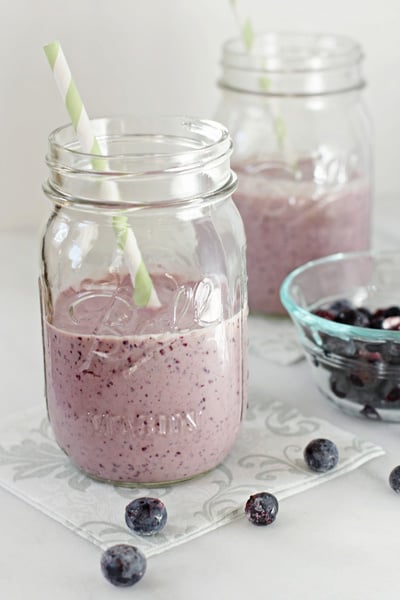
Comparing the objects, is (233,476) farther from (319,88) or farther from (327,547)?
(319,88)

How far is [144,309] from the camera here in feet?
3.52

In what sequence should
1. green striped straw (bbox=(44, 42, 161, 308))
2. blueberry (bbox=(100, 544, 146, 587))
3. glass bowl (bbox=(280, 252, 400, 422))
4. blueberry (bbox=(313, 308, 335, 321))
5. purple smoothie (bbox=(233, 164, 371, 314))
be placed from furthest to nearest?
1. purple smoothie (bbox=(233, 164, 371, 314))
2. blueberry (bbox=(313, 308, 335, 321))
3. glass bowl (bbox=(280, 252, 400, 422))
4. green striped straw (bbox=(44, 42, 161, 308))
5. blueberry (bbox=(100, 544, 146, 587))

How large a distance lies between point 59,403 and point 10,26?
0.86m

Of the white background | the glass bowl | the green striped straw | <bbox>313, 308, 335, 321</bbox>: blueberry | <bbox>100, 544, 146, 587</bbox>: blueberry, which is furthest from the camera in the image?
the white background

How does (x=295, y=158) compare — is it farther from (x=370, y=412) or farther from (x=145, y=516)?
(x=145, y=516)

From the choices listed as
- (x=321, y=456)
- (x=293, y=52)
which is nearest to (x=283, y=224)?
(x=293, y=52)

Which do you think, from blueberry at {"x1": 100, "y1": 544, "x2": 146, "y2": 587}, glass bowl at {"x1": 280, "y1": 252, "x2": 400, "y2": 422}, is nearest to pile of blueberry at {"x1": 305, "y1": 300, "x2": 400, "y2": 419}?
glass bowl at {"x1": 280, "y1": 252, "x2": 400, "y2": 422}

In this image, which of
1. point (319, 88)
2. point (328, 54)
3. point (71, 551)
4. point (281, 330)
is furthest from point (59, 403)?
point (328, 54)

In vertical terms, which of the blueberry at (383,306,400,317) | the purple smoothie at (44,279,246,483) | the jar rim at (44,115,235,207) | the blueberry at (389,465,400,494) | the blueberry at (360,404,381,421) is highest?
the jar rim at (44,115,235,207)

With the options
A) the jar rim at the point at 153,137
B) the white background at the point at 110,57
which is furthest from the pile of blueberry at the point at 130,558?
the white background at the point at 110,57

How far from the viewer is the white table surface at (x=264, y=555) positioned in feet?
3.04

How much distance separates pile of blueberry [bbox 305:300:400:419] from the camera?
1.22 meters

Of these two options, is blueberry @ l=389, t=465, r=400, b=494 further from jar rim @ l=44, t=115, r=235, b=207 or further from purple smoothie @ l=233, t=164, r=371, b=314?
purple smoothie @ l=233, t=164, r=371, b=314

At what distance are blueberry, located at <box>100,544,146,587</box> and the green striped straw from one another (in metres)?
0.26
